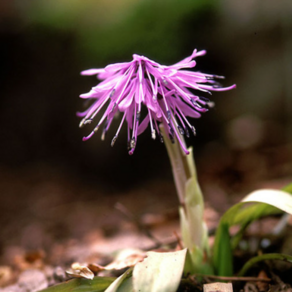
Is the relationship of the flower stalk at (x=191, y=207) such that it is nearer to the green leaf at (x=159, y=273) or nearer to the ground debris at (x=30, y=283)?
the green leaf at (x=159, y=273)

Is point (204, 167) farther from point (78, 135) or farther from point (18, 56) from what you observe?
point (18, 56)

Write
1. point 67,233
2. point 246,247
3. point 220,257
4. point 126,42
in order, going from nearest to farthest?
point 220,257 < point 246,247 < point 67,233 < point 126,42

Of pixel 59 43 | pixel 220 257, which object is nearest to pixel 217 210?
pixel 220 257

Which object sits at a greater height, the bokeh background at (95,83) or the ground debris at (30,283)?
the bokeh background at (95,83)

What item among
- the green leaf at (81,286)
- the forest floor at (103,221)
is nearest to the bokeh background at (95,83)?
the forest floor at (103,221)

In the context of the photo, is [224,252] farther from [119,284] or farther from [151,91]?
[151,91]

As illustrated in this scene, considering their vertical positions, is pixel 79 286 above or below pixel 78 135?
below
